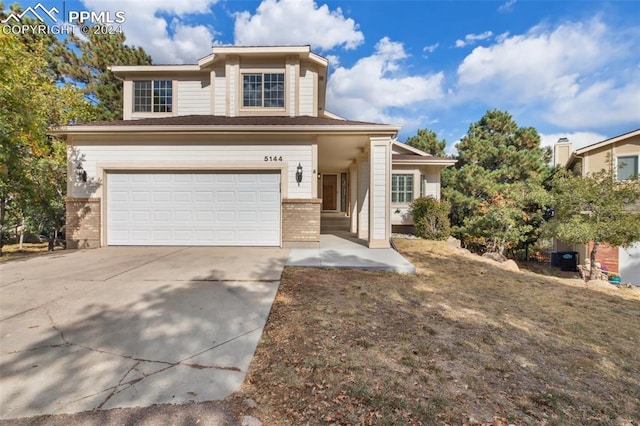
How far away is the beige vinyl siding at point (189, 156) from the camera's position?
7.73 meters

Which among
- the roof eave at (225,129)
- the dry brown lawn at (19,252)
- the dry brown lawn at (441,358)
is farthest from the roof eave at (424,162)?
the dry brown lawn at (19,252)

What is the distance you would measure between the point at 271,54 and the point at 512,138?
14.3m

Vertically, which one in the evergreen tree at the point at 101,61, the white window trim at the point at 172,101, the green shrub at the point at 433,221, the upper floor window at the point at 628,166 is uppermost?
the evergreen tree at the point at 101,61

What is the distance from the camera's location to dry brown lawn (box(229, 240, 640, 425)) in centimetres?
200

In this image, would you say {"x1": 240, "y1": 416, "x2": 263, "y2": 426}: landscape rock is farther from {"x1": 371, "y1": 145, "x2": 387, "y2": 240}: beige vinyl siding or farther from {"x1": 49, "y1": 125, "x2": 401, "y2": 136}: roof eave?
{"x1": 49, "y1": 125, "x2": 401, "y2": 136}: roof eave

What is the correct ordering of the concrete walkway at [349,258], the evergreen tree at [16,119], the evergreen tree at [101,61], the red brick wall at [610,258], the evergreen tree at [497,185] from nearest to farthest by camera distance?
the concrete walkway at [349,258]
the evergreen tree at [16,119]
the red brick wall at [610,258]
the evergreen tree at [497,185]
the evergreen tree at [101,61]

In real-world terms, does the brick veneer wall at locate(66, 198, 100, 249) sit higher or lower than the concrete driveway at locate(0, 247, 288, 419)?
higher

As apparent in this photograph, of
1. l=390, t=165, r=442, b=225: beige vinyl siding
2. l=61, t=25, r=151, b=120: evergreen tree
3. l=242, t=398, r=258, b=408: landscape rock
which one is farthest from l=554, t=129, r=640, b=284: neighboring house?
l=61, t=25, r=151, b=120: evergreen tree

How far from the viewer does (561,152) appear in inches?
643

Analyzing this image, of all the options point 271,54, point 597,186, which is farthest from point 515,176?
point 271,54

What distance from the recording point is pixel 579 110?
19.3 meters

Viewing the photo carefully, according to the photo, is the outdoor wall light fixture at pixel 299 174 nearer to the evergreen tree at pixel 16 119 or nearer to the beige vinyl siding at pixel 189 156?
the beige vinyl siding at pixel 189 156

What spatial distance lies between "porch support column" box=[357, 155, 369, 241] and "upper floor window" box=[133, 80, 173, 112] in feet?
24.6

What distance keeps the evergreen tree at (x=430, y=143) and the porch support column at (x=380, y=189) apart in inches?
526
